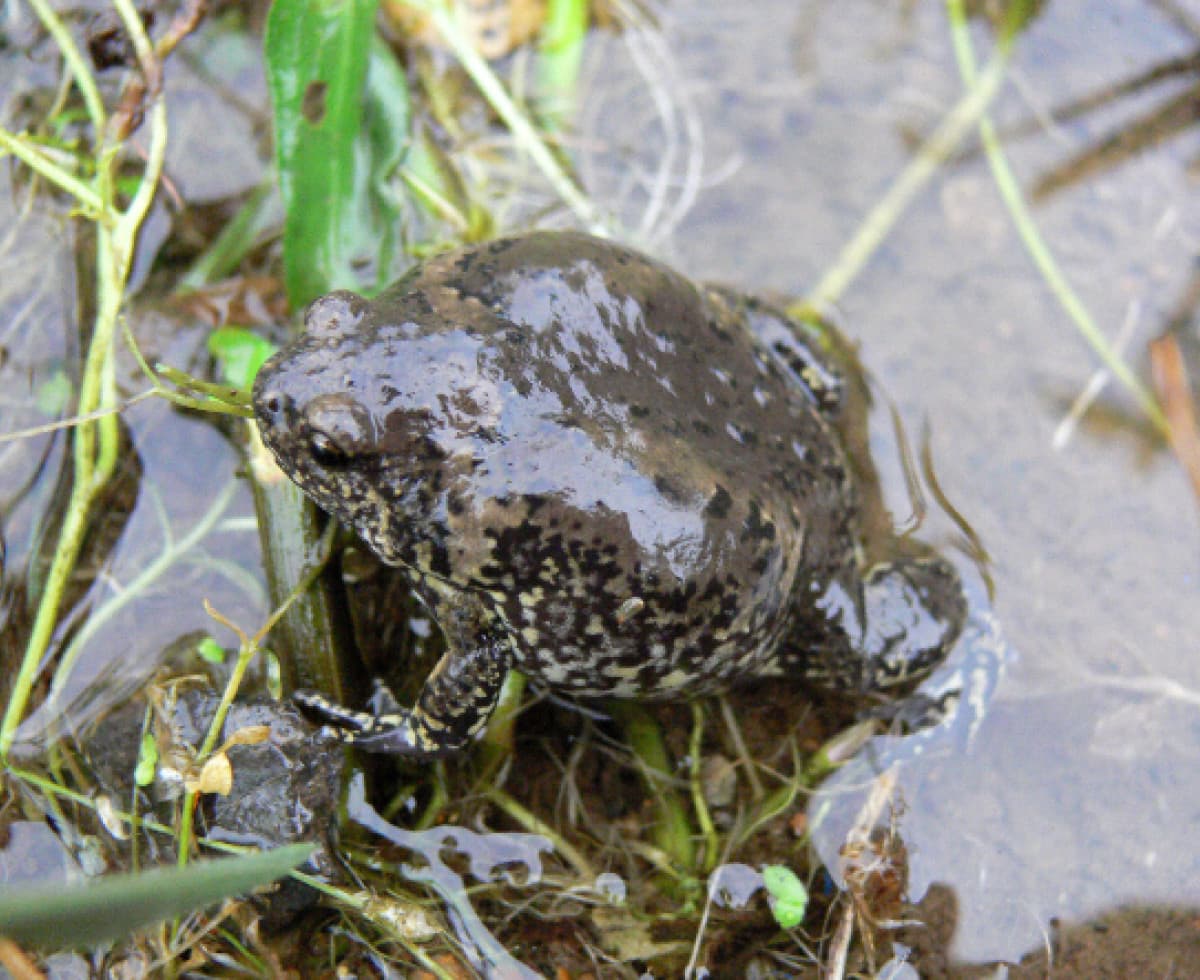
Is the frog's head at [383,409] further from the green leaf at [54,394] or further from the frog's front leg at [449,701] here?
the green leaf at [54,394]

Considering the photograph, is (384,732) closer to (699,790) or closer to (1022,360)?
(699,790)

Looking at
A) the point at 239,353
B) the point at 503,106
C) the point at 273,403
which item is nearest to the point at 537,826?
the point at 273,403

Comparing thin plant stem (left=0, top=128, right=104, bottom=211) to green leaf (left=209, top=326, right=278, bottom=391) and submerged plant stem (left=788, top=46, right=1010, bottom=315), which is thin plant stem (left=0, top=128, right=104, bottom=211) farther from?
submerged plant stem (left=788, top=46, right=1010, bottom=315)

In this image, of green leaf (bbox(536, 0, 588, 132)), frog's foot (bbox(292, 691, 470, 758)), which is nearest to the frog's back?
frog's foot (bbox(292, 691, 470, 758))

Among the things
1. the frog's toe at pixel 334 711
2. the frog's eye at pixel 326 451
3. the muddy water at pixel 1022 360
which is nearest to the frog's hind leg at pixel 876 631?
the muddy water at pixel 1022 360

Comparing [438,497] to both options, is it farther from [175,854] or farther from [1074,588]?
[1074,588]

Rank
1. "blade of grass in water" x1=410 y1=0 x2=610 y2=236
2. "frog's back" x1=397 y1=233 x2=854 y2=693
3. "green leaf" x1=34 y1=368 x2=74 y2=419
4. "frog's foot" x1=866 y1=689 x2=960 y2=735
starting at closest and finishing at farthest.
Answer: "frog's back" x1=397 y1=233 x2=854 y2=693 < "green leaf" x1=34 y1=368 x2=74 y2=419 < "frog's foot" x1=866 y1=689 x2=960 y2=735 < "blade of grass in water" x1=410 y1=0 x2=610 y2=236
